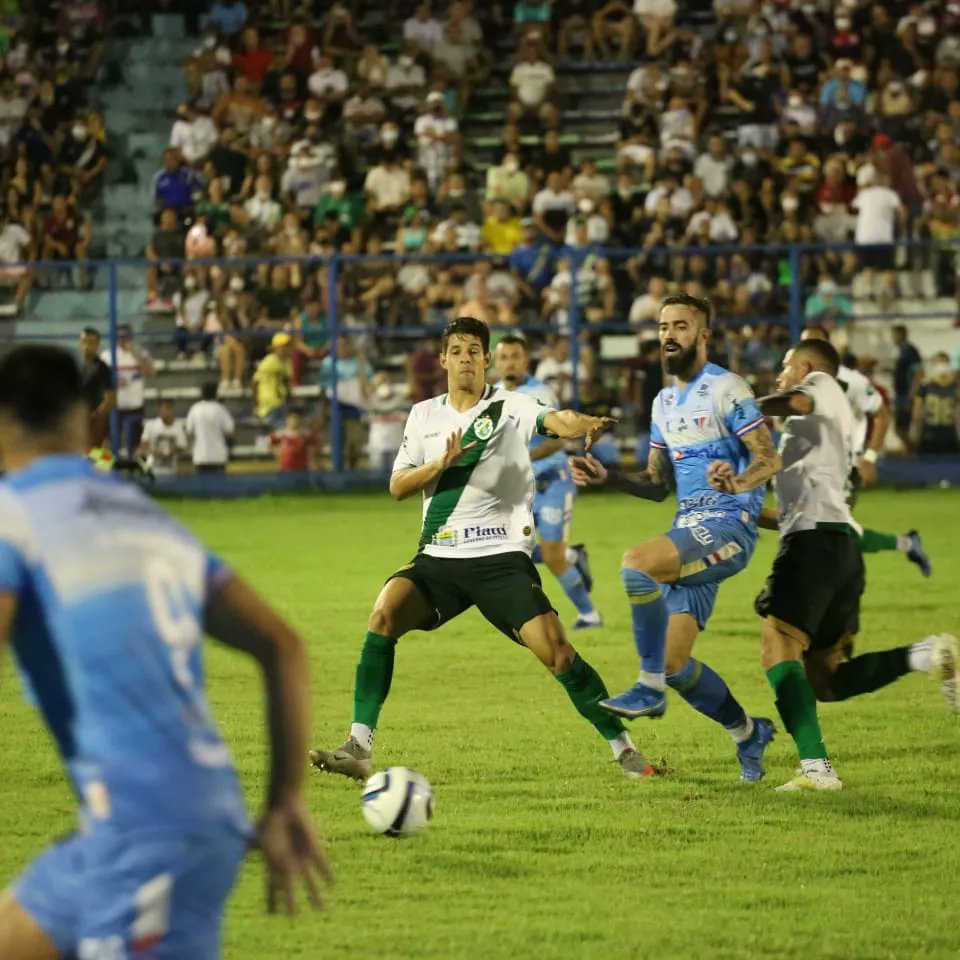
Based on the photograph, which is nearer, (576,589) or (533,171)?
(576,589)

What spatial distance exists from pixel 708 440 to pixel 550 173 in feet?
61.9

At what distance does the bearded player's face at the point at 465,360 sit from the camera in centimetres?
919

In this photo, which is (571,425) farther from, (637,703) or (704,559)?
(637,703)

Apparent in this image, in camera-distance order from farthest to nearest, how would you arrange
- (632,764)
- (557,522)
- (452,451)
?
(557,522) → (632,764) → (452,451)

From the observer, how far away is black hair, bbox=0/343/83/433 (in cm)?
376

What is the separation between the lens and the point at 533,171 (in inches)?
1104

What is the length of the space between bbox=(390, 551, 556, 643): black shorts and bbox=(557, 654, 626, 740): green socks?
0.96ft

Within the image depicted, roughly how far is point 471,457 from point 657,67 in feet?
70.6

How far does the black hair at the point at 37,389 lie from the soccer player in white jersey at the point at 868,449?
10.8 meters

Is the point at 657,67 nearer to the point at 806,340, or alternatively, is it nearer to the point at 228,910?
the point at 806,340

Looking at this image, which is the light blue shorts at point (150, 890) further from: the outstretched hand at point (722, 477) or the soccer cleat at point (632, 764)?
the soccer cleat at point (632, 764)

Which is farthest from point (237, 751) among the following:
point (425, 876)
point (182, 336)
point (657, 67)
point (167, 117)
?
point (167, 117)

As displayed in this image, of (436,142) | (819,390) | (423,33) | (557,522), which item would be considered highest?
(423,33)

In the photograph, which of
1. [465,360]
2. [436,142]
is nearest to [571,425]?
[465,360]
